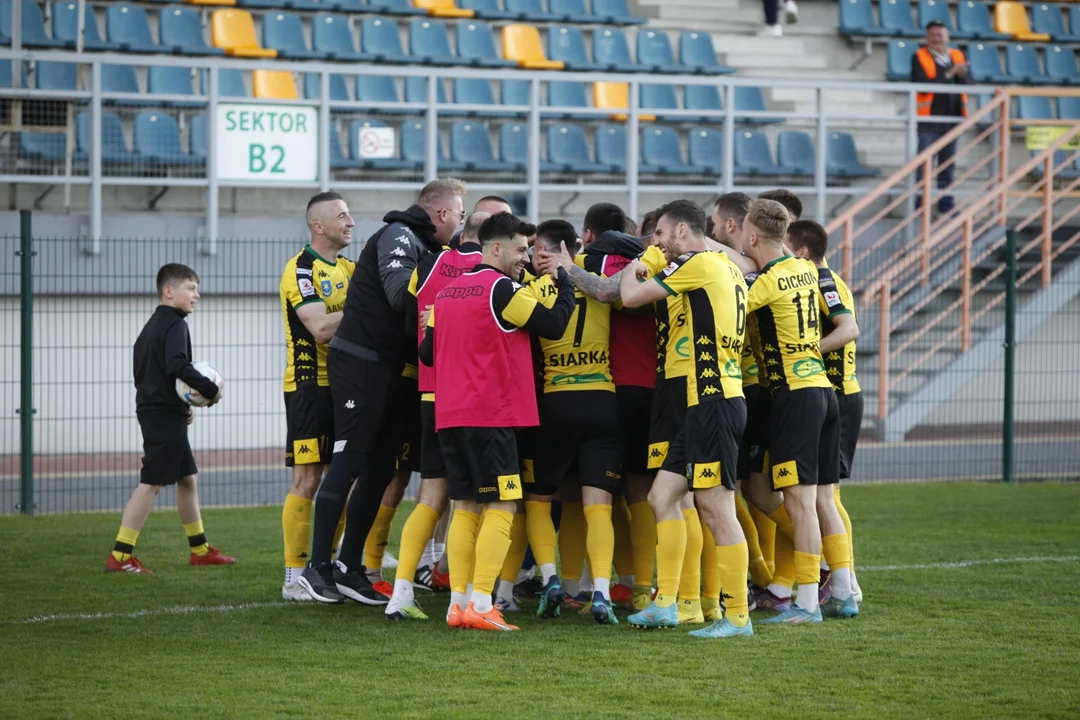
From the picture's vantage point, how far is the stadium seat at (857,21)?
1977 centimetres

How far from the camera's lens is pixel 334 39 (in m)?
16.6

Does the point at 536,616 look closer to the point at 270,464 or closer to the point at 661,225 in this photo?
the point at 661,225

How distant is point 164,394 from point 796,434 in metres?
4.00

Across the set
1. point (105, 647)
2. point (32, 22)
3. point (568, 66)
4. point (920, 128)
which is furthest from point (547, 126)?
point (105, 647)

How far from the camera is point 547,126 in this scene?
52.9 ft

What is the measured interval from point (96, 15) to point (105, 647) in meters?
11.5

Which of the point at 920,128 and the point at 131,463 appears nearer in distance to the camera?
the point at 131,463

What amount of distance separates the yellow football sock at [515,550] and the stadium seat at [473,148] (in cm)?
860

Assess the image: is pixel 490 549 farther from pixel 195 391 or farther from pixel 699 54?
pixel 699 54

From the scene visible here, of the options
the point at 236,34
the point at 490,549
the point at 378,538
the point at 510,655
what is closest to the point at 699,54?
the point at 236,34

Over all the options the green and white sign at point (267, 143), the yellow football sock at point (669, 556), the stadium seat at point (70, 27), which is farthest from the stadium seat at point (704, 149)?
the yellow football sock at point (669, 556)

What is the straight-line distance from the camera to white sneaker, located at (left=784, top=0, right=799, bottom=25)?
787 inches

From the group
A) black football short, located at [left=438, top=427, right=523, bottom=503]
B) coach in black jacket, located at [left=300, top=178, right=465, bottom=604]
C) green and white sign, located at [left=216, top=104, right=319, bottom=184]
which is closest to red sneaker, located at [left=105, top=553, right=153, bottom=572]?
coach in black jacket, located at [left=300, top=178, right=465, bottom=604]

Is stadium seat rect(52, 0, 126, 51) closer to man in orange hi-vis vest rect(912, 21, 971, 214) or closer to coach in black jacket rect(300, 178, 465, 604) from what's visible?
coach in black jacket rect(300, 178, 465, 604)
